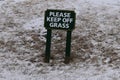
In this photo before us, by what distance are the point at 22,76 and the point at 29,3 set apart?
17.6ft

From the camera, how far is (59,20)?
10.2 meters

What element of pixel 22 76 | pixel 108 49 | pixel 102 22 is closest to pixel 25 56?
pixel 22 76

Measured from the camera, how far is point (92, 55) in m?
10.7

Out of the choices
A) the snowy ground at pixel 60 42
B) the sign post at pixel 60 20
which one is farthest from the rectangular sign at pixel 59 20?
the snowy ground at pixel 60 42

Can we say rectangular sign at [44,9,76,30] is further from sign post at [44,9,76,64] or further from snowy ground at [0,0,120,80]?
snowy ground at [0,0,120,80]

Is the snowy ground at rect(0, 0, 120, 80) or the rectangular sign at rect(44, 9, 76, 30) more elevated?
the rectangular sign at rect(44, 9, 76, 30)

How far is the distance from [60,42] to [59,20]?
4.97 feet

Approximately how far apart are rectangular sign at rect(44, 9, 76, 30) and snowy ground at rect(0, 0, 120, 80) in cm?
107

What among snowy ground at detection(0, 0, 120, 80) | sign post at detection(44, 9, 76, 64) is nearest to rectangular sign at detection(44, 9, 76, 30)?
sign post at detection(44, 9, 76, 64)

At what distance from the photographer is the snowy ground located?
9875mm

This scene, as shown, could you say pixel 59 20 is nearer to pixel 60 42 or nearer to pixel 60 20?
pixel 60 20

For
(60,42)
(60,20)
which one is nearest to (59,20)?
(60,20)

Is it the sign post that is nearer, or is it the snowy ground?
the snowy ground

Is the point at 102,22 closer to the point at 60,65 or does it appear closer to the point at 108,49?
the point at 108,49
